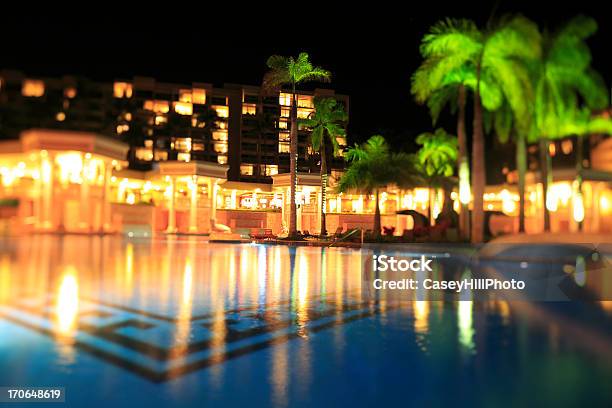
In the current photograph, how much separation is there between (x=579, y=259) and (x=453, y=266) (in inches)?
176

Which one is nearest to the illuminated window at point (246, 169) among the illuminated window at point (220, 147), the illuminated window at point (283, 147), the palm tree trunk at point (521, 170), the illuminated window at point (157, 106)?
the illuminated window at point (220, 147)

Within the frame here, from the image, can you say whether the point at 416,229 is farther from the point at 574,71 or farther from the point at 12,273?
the point at 12,273

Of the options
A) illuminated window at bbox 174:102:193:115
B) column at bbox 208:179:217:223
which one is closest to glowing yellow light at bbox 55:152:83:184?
column at bbox 208:179:217:223

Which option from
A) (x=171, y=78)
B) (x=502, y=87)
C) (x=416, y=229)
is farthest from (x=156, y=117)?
(x=502, y=87)

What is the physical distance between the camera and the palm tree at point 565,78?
25.9m

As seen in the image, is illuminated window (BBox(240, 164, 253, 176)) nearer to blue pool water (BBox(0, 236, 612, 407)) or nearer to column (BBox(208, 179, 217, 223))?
column (BBox(208, 179, 217, 223))

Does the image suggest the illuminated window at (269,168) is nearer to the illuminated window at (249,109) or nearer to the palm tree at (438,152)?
the illuminated window at (249,109)

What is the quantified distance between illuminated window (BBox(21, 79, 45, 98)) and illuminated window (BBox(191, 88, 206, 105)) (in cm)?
8988

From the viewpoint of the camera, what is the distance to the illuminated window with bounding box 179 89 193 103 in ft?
307

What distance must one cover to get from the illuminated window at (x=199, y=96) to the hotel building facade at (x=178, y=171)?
18cm

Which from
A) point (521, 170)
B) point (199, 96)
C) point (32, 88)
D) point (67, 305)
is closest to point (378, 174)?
point (521, 170)

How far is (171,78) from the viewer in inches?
3937

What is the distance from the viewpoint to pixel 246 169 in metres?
94.1

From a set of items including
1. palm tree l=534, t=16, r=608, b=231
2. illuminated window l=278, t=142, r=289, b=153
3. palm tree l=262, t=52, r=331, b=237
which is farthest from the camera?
illuminated window l=278, t=142, r=289, b=153
